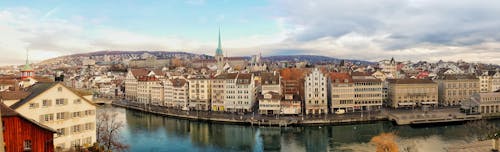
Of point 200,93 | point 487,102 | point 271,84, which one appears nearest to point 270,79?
point 271,84

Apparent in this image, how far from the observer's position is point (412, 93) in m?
51.2

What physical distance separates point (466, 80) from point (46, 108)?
2087 inches

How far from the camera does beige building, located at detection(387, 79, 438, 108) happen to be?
50969mm

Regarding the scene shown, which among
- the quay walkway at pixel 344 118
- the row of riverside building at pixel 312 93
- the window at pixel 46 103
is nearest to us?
the window at pixel 46 103

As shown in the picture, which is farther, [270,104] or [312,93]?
[312,93]

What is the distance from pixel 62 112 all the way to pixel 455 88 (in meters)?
50.9

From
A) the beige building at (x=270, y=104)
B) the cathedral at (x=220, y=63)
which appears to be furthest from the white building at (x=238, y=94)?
the cathedral at (x=220, y=63)

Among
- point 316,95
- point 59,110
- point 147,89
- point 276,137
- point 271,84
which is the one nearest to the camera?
point 59,110

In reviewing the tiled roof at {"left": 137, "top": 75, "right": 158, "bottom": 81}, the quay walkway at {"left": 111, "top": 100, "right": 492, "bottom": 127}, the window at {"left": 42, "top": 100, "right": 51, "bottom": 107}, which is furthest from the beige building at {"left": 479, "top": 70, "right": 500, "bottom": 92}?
the window at {"left": 42, "top": 100, "right": 51, "bottom": 107}

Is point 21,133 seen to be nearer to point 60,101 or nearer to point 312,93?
point 60,101

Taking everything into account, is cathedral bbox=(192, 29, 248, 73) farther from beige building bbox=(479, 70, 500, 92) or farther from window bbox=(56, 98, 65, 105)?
window bbox=(56, 98, 65, 105)

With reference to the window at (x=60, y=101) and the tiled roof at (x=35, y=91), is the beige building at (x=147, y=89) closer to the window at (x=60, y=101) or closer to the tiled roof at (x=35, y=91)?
the tiled roof at (x=35, y=91)

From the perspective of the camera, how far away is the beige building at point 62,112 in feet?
51.7

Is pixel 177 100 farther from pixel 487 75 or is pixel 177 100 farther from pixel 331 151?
pixel 487 75
